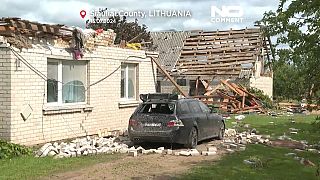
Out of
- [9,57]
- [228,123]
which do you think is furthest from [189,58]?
[9,57]

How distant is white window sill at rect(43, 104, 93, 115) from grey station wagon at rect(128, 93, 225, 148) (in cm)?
259

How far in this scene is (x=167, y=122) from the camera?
44.5 feet

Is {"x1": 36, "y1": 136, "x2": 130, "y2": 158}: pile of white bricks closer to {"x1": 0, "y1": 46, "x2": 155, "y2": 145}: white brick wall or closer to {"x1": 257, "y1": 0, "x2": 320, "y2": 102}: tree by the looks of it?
{"x1": 0, "y1": 46, "x2": 155, "y2": 145}: white brick wall

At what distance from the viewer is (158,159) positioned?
1205 cm

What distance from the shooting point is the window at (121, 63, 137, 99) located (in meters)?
19.3

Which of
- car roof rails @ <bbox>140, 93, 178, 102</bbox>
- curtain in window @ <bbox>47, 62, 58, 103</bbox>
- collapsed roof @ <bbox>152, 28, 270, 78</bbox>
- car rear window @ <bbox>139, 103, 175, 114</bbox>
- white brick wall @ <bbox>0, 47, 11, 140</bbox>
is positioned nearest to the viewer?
white brick wall @ <bbox>0, 47, 11, 140</bbox>

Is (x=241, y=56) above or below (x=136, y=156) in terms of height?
above

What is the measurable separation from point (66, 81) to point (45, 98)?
138 cm

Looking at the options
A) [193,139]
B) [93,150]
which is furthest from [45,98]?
[193,139]

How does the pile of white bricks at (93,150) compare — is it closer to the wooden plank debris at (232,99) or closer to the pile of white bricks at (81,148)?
the pile of white bricks at (81,148)

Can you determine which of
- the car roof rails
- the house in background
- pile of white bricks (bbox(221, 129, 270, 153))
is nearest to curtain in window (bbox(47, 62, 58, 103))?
the car roof rails

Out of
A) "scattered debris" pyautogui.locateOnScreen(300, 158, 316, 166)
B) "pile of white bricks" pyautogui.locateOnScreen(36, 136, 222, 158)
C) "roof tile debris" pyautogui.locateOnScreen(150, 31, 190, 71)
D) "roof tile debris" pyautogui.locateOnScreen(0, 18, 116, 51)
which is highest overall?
"roof tile debris" pyautogui.locateOnScreen(150, 31, 190, 71)

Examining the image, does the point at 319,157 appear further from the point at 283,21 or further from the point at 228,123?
the point at 228,123

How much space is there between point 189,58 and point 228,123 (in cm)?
1717
